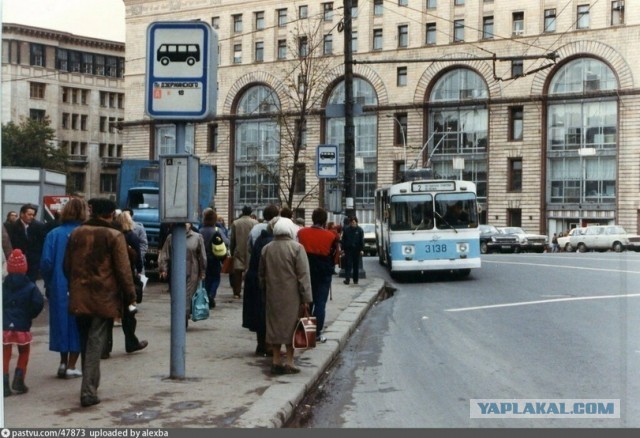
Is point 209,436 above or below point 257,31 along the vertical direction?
below

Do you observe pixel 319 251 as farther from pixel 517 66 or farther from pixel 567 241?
pixel 517 66

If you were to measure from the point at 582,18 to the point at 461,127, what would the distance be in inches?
581

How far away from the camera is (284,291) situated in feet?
32.8

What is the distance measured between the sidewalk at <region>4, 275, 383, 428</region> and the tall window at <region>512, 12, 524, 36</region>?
1953 inches

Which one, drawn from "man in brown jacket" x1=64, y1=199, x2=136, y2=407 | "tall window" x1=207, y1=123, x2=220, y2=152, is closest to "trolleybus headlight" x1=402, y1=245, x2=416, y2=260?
"man in brown jacket" x1=64, y1=199, x2=136, y2=407

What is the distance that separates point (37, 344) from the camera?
12016 millimetres

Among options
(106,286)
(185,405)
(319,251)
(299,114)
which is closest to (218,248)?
(319,251)

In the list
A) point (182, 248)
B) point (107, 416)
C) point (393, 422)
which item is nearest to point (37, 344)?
point (182, 248)

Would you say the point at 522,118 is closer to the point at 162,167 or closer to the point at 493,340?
the point at 493,340

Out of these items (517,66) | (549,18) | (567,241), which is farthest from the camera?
(517,66)

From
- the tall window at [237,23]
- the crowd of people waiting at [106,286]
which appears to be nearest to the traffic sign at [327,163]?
the crowd of people waiting at [106,286]

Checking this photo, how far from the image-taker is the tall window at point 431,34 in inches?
2612

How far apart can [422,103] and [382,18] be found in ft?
21.8

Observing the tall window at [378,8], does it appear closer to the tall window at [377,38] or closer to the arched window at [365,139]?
the tall window at [377,38]
